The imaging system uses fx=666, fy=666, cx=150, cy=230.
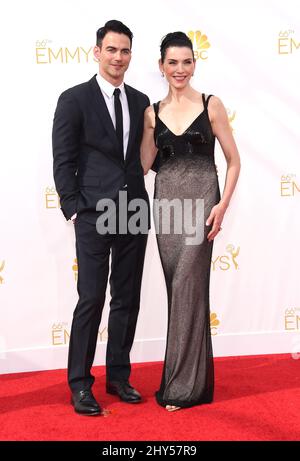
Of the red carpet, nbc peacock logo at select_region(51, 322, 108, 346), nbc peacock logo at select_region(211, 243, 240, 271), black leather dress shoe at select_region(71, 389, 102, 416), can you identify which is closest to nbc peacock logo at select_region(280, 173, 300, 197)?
nbc peacock logo at select_region(211, 243, 240, 271)

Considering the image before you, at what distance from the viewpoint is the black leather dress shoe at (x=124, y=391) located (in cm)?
309

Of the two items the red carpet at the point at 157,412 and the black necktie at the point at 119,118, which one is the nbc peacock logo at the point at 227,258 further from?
the black necktie at the point at 119,118

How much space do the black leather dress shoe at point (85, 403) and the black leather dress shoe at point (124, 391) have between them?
0.59 ft

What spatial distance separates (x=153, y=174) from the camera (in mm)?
3895

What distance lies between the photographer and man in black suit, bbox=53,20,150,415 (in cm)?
294

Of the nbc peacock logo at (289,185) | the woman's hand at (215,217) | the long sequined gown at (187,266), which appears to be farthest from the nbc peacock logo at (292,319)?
the woman's hand at (215,217)

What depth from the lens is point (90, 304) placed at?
298 cm

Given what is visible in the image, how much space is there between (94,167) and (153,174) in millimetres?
954

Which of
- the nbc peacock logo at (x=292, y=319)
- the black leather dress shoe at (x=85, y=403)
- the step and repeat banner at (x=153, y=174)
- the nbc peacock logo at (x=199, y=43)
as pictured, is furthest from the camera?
the nbc peacock logo at (x=292, y=319)

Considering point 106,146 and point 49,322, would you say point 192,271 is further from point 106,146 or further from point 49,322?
point 49,322

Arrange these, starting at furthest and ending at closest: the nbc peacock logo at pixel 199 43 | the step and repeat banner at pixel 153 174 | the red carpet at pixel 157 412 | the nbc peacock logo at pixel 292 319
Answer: the nbc peacock logo at pixel 292 319
the nbc peacock logo at pixel 199 43
the step and repeat banner at pixel 153 174
the red carpet at pixel 157 412

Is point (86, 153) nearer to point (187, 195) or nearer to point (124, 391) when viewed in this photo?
point (187, 195)

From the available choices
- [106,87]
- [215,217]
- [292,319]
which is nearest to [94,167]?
[106,87]

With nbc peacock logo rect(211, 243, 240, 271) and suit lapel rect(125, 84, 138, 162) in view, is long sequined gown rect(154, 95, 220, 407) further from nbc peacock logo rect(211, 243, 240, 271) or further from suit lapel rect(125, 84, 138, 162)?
nbc peacock logo rect(211, 243, 240, 271)
